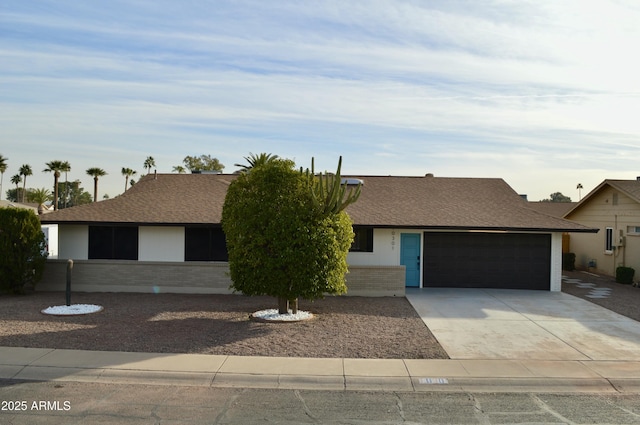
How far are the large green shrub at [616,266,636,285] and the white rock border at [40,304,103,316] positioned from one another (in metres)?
20.1

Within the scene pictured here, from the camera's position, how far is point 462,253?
21328mm

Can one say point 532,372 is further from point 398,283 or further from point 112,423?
point 398,283

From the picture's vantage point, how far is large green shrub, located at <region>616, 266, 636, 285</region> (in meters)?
23.4

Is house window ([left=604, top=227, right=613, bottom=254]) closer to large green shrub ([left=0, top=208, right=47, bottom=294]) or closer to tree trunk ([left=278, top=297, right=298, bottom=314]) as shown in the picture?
tree trunk ([left=278, top=297, right=298, bottom=314])

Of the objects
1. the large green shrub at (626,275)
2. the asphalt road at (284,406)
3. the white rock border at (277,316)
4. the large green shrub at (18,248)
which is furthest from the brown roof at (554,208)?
the large green shrub at (18,248)

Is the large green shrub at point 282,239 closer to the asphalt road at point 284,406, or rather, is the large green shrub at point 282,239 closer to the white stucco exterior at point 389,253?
the asphalt road at point 284,406

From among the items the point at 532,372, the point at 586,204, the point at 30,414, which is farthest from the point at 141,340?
the point at 586,204

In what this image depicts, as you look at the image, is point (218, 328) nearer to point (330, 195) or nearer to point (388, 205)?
point (330, 195)

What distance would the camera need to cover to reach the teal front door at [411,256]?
69.7ft

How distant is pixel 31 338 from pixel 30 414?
15.1 feet

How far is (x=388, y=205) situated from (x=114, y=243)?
10468 mm

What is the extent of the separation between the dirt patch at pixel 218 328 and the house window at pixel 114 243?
9.84ft

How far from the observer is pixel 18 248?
709 inches

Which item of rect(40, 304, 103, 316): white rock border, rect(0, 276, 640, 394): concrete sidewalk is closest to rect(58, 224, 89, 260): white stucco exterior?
rect(40, 304, 103, 316): white rock border
